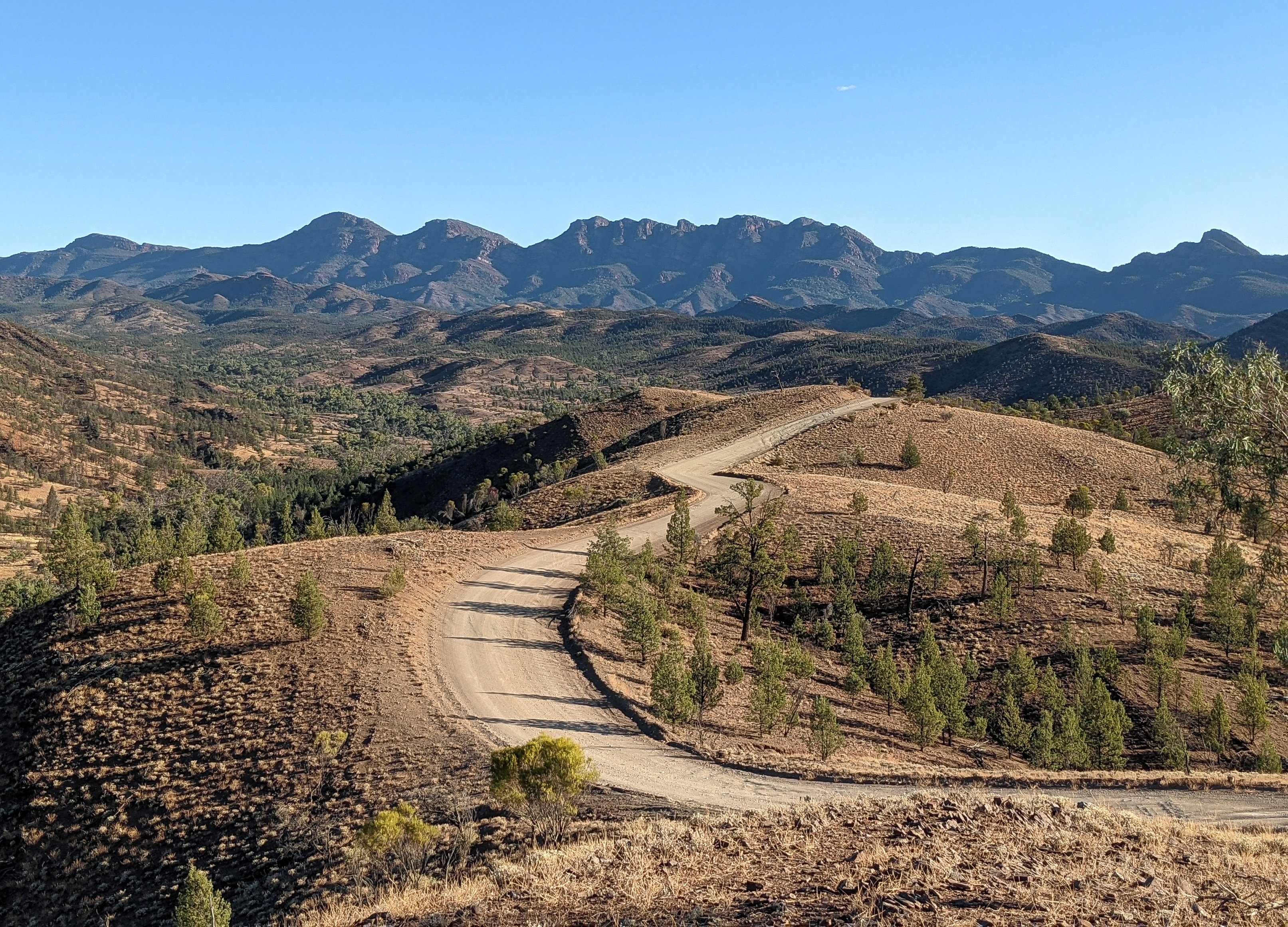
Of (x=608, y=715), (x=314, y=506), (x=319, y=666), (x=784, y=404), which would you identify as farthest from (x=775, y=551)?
(x=314, y=506)

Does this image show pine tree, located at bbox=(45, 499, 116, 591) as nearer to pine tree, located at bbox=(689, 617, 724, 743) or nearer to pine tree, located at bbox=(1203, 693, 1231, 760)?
pine tree, located at bbox=(689, 617, 724, 743)

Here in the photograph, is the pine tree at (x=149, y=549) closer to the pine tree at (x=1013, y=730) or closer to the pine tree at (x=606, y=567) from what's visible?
the pine tree at (x=606, y=567)

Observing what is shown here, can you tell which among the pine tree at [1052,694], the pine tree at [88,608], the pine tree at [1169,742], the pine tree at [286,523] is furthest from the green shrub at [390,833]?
the pine tree at [286,523]

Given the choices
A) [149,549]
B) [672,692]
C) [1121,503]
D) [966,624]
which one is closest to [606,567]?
[672,692]

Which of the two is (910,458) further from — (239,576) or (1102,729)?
(239,576)

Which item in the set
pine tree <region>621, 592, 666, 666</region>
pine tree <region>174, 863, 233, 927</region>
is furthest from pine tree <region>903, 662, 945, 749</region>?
pine tree <region>174, 863, 233, 927</region>

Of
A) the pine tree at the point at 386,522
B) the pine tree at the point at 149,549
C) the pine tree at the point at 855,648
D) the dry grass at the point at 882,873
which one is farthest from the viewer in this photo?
the pine tree at the point at 386,522

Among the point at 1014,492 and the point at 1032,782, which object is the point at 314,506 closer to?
the point at 1014,492
